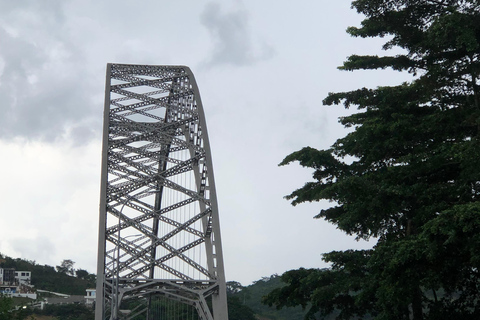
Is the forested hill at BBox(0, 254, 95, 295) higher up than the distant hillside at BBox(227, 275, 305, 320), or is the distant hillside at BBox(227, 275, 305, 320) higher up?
the forested hill at BBox(0, 254, 95, 295)

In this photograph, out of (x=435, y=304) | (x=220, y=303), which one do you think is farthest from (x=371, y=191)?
(x=220, y=303)

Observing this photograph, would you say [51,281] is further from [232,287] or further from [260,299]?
[260,299]

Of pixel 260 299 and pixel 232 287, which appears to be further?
pixel 232 287

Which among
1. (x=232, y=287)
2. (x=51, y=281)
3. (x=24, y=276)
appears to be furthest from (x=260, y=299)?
(x=24, y=276)

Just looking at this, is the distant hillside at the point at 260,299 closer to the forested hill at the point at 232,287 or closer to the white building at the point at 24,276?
the forested hill at the point at 232,287

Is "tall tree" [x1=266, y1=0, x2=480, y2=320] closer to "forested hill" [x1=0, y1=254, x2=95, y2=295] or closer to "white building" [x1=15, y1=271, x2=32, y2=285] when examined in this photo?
"forested hill" [x1=0, y1=254, x2=95, y2=295]

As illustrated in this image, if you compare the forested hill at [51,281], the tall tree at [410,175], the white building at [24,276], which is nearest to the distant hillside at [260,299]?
the forested hill at [51,281]

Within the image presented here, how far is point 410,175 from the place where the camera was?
1814 cm

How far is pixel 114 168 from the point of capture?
35.0 m

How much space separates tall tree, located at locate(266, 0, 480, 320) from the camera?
15625mm

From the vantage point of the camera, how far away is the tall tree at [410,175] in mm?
15625

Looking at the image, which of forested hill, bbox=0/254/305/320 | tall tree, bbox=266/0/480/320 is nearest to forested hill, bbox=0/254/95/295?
forested hill, bbox=0/254/305/320

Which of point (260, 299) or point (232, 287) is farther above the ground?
point (232, 287)

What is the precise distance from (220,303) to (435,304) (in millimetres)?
13027
